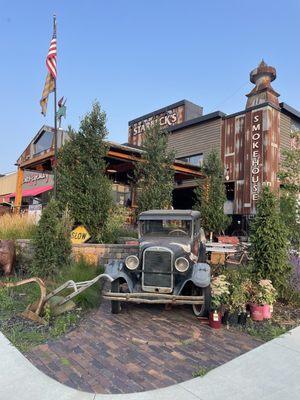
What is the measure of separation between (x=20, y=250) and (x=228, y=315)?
619 centimetres

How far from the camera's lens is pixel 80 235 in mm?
9570

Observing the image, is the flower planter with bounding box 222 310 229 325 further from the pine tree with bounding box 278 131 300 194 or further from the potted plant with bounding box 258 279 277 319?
the pine tree with bounding box 278 131 300 194

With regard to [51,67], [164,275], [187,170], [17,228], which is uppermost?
[51,67]

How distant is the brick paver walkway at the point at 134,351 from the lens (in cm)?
352

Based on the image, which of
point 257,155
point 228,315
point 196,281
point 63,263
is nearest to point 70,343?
point 196,281

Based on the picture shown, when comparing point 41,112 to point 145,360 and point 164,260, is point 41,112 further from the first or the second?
point 145,360

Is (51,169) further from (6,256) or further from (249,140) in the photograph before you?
(249,140)

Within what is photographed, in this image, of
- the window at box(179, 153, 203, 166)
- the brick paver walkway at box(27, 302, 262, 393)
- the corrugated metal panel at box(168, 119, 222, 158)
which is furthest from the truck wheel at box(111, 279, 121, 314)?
the window at box(179, 153, 203, 166)

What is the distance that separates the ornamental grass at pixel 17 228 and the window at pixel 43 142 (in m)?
14.3

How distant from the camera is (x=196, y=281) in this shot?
5.32m

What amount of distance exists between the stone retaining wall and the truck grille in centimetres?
365

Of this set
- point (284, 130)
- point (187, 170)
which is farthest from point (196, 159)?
point (284, 130)

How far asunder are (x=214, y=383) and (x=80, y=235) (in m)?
6.82

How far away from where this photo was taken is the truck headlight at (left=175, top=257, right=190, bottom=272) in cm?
558
